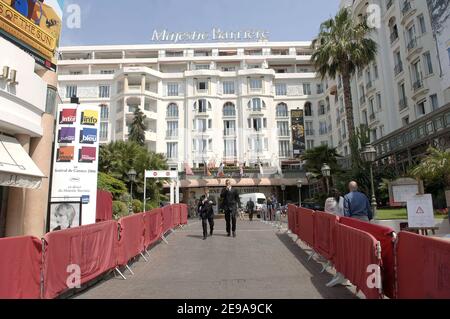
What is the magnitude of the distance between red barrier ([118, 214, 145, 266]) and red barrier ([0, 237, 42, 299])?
2.75 meters

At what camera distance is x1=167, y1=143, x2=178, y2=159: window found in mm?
49631

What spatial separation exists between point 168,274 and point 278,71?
176 feet

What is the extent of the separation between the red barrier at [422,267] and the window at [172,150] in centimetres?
4636

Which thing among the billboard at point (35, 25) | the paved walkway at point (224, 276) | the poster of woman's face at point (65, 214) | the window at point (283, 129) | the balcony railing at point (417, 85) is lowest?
the paved walkway at point (224, 276)

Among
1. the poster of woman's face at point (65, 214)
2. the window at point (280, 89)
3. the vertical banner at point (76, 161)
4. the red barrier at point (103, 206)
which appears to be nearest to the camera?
the poster of woman's face at point (65, 214)

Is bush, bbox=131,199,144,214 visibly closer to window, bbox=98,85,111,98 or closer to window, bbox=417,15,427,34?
window, bbox=417,15,427,34

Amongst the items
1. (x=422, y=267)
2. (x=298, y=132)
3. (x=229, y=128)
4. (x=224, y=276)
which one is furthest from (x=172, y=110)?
(x=422, y=267)

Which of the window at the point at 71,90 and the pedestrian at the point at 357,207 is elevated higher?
the window at the point at 71,90

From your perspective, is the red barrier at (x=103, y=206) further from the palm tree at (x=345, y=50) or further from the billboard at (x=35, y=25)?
the palm tree at (x=345, y=50)

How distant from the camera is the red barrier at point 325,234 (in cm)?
711

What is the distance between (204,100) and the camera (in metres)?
50.6

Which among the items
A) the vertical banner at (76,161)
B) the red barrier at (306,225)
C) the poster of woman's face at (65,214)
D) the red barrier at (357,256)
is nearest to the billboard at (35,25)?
the vertical banner at (76,161)

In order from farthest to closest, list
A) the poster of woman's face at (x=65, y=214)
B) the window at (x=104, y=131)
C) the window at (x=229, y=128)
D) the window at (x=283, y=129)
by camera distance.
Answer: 1. the window at (x=283, y=129)
2. the window at (x=229, y=128)
3. the window at (x=104, y=131)
4. the poster of woman's face at (x=65, y=214)
